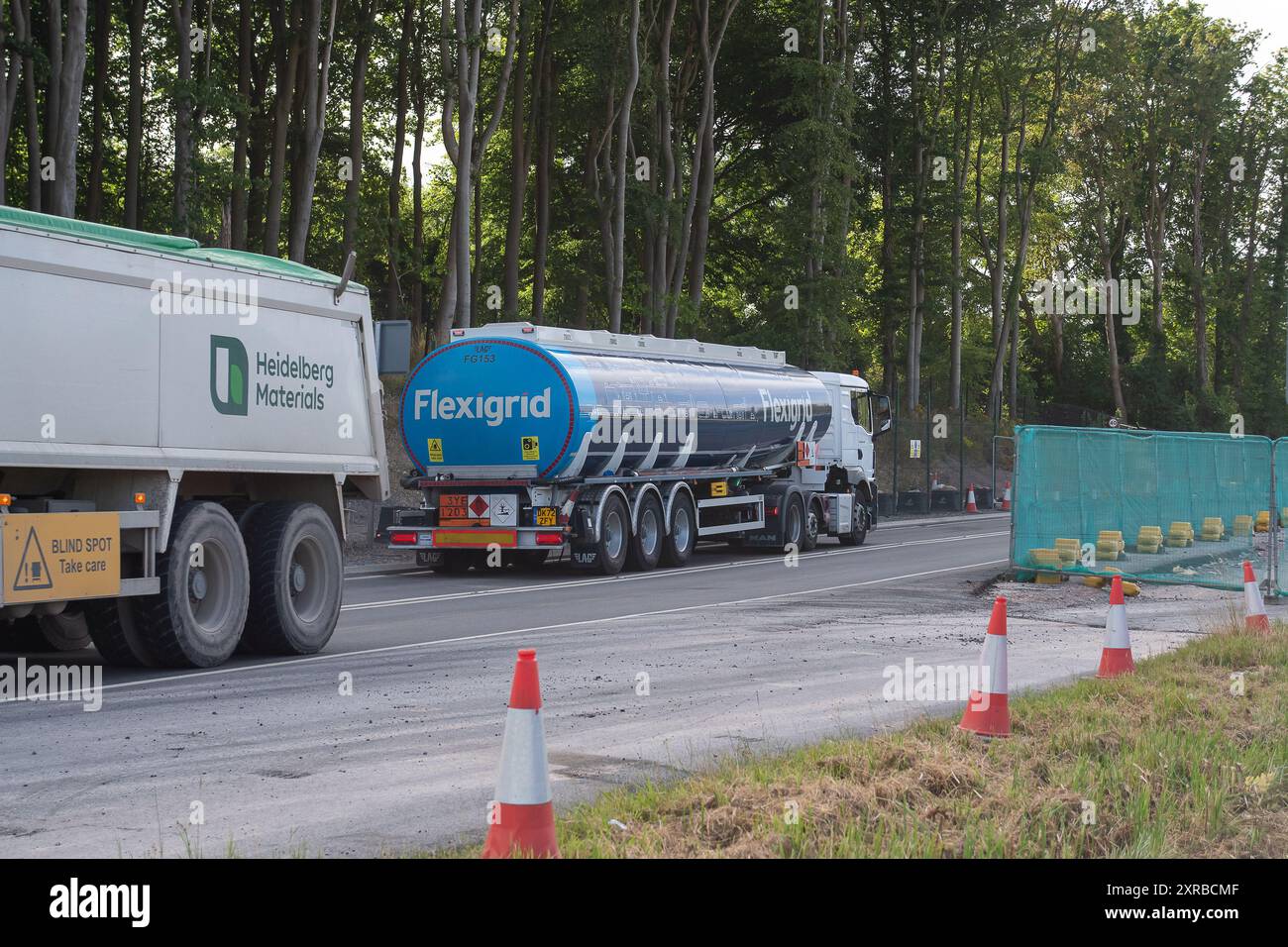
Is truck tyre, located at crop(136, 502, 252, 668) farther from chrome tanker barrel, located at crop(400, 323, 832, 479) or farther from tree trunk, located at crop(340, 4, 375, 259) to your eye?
tree trunk, located at crop(340, 4, 375, 259)

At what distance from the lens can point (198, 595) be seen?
12055 millimetres

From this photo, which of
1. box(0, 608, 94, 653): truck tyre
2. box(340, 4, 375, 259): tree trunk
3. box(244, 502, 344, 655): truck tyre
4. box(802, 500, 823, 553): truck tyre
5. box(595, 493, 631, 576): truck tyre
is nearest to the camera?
box(0, 608, 94, 653): truck tyre

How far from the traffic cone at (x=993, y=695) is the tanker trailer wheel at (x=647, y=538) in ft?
49.7

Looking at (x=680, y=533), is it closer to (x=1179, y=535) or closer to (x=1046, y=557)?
(x=1046, y=557)

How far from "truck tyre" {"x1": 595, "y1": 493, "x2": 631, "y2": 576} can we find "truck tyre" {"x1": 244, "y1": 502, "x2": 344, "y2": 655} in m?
9.35

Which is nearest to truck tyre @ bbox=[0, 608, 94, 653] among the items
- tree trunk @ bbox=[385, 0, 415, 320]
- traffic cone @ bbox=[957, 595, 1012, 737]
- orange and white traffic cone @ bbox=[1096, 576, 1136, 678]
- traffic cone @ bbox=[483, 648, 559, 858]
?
traffic cone @ bbox=[957, 595, 1012, 737]

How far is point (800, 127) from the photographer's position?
44.9 meters

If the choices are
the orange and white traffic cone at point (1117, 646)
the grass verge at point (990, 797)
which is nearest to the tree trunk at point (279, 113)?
the orange and white traffic cone at point (1117, 646)

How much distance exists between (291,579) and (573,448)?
30.0 ft

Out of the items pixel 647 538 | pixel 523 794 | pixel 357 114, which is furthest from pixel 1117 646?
pixel 357 114

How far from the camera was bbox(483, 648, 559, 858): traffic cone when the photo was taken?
19.0ft
